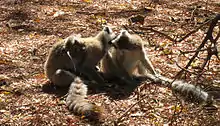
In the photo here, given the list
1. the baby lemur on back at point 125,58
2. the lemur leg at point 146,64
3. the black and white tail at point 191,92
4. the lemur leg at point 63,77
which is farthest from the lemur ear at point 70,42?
the black and white tail at point 191,92

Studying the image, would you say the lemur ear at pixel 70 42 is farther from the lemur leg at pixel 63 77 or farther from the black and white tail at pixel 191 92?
the black and white tail at pixel 191 92

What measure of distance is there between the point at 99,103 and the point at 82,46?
0.89 m

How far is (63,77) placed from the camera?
5746 millimetres

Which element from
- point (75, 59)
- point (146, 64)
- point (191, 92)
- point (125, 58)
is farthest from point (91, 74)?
point (191, 92)

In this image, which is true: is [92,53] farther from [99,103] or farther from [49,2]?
[49,2]

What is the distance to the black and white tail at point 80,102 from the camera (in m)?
4.78

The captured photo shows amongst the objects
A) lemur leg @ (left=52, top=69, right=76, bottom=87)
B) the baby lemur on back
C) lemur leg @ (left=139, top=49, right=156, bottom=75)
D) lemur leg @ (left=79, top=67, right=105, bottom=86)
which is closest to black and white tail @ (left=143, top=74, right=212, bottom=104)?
lemur leg @ (left=139, top=49, right=156, bottom=75)

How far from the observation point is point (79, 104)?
4.98 m

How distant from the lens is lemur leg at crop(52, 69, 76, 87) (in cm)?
575

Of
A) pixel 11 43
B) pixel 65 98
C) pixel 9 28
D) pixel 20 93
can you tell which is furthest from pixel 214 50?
pixel 9 28

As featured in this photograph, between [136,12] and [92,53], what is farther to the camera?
[136,12]

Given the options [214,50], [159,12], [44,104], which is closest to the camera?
[214,50]

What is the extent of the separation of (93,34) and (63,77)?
2.43m

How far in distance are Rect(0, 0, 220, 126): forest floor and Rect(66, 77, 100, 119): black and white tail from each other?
0.09 meters
